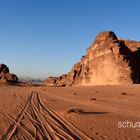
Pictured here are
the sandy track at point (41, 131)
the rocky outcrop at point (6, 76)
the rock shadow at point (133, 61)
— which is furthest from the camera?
the rocky outcrop at point (6, 76)

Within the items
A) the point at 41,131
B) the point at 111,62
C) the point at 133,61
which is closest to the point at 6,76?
the point at 111,62

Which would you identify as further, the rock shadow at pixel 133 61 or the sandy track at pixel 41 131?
the rock shadow at pixel 133 61

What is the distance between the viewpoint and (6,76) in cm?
12325

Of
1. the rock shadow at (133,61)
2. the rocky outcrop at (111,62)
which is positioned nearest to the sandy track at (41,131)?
the rocky outcrop at (111,62)

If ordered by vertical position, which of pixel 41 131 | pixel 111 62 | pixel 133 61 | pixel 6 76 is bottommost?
pixel 41 131

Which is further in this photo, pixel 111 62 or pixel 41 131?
pixel 111 62

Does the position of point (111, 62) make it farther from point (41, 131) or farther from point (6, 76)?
point (6, 76)

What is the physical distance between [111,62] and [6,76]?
2897 inches

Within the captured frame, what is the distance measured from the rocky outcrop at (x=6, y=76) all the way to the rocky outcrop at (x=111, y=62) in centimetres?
5184

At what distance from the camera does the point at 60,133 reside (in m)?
9.38

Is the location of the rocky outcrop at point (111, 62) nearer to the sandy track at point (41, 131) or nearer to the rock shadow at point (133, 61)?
the rock shadow at point (133, 61)

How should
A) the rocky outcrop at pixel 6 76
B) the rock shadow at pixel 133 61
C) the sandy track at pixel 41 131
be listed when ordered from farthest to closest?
the rocky outcrop at pixel 6 76, the rock shadow at pixel 133 61, the sandy track at pixel 41 131

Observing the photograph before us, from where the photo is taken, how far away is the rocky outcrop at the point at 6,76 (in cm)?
11980

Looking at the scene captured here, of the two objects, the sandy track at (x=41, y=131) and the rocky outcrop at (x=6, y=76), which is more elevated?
the rocky outcrop at (x=6, y=76)
